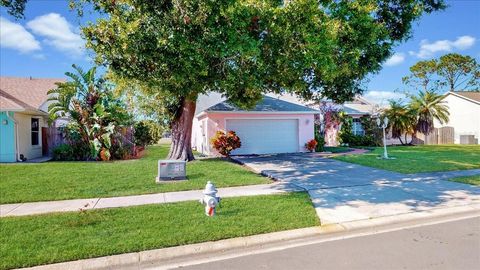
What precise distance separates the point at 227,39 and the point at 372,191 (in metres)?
5.40

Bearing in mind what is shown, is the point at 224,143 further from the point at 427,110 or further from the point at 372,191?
the point at 427,110

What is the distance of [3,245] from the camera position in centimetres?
499

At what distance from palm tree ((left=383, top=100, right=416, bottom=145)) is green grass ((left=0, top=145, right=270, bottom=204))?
19.2 m

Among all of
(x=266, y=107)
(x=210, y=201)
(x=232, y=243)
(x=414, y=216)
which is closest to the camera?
(x=232, y=243)

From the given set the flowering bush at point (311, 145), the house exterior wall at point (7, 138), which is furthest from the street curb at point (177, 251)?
the flowering bush at point (311, 145)

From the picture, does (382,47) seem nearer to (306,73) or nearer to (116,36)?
(306,73)

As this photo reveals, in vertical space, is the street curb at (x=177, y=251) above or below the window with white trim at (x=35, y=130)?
below

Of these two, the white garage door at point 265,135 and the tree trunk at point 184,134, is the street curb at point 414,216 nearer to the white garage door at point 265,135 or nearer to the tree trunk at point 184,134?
the tree trunk at point 184,134

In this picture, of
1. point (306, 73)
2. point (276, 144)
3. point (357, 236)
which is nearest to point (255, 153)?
point (276, 144)

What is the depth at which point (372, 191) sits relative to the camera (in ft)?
27.8

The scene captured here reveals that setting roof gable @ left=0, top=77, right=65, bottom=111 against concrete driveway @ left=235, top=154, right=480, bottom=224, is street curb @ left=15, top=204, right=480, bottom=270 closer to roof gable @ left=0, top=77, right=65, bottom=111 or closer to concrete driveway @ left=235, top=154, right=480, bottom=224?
concrete driveway @ left=235, top=154, right=480, bottom=224

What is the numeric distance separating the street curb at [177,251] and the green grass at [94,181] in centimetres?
399

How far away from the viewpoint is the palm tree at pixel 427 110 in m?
27.5

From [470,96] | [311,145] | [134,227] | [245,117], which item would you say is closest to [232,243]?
[134,227]
